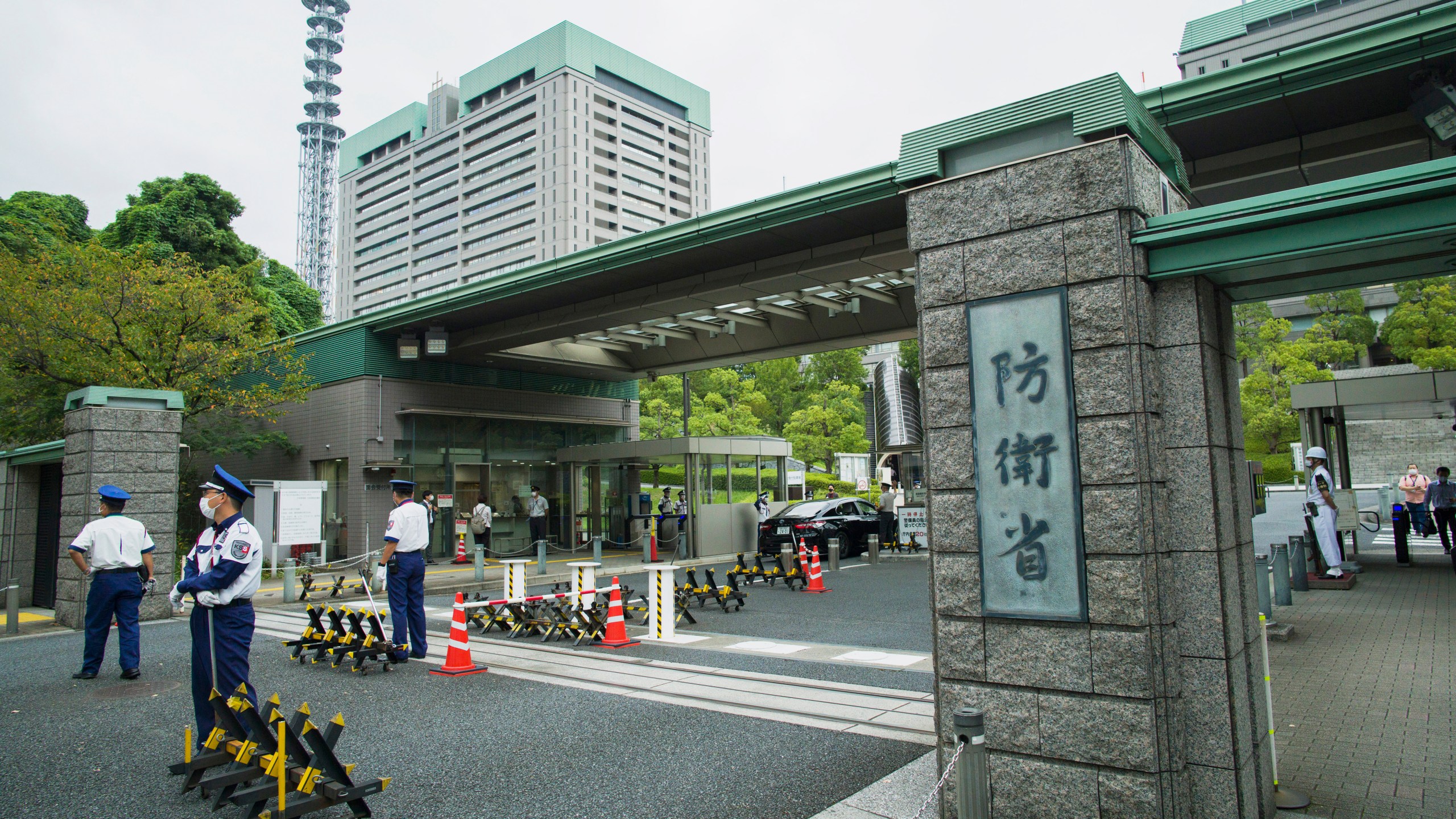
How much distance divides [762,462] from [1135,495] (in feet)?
68.1

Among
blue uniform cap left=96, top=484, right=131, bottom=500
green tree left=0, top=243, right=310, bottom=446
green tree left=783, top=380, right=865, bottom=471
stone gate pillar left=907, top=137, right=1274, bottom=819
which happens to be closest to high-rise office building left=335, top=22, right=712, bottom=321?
green tree left=783, top=380, right=865, bottom=471

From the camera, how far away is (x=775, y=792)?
4.91 m

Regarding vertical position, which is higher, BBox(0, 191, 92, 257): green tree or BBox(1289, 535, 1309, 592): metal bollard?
BBox(0, 191, 92, 257): green tree

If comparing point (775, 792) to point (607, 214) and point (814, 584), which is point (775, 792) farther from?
point (607, 214)

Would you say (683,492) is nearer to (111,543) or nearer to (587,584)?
(587,584)

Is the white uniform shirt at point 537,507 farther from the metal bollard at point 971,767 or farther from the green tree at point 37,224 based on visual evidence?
the metal bollard at point 971,767

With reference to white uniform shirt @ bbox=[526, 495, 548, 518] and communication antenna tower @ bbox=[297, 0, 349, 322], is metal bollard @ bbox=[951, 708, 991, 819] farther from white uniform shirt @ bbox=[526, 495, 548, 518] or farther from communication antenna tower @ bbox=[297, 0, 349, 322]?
communication antenna tower @ bbox=[297, 0, 349, 322]

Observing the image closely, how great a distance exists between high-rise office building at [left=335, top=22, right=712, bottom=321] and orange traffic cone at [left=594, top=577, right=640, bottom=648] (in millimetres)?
86779

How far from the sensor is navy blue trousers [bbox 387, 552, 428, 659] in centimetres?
907

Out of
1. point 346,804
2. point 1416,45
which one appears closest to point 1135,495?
point 346,804

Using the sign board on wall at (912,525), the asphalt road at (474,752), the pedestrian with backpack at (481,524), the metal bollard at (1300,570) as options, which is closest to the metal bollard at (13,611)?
the asphalt road at (474,752)

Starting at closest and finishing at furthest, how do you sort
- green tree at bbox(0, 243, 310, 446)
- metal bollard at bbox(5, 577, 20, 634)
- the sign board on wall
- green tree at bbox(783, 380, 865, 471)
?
metal bollard at bbox(5, 577, 20, 634) < green tree at bbox(0, 243, 310, 446) < the sign board on wall < green tree at bbox(783, 380, 865, 471)

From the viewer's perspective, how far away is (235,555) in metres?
5.77

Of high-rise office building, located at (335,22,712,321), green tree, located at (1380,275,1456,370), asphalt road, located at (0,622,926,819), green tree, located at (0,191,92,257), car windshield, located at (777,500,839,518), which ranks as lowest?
asphalt road, located at (0,622,926,819)
